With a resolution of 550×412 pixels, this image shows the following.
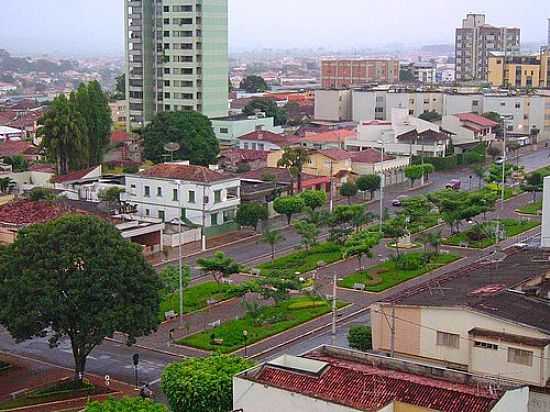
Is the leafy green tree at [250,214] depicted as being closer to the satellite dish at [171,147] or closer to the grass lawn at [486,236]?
the grass lawn at [486,236]

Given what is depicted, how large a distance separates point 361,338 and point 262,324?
14.9 ft

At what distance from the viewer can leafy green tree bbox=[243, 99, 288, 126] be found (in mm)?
65438

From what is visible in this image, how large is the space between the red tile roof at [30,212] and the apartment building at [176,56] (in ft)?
90.8

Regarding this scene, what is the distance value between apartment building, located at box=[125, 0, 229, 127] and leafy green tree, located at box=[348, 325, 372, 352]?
39777 mm

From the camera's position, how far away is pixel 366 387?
13.7 m

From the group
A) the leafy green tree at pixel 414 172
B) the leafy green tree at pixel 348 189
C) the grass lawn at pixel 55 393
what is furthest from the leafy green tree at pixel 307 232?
the leafy green tree at pixel 414 172

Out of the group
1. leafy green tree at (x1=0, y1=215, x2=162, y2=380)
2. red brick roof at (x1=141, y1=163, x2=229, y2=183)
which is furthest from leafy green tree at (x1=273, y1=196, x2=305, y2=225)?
leafy green tree at (x1=0, y1=215, x2=162, y2=380)

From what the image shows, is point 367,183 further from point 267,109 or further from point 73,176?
point 267,109

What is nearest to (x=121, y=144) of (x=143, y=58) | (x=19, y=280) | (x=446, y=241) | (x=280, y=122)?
(x=143, y=58)

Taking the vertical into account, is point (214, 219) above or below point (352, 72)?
below

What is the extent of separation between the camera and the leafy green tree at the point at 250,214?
3428cm

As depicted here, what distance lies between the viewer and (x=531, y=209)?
39938mm

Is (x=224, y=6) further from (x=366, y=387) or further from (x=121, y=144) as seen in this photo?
(x=366, y=387)

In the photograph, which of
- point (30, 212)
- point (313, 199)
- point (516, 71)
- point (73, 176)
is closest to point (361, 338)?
point (30, 212)
